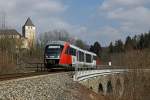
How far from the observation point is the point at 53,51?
132ft

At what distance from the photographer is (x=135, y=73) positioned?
60312 mm

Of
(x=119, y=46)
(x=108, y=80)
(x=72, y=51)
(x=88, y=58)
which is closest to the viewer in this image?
(x=72, y=51)

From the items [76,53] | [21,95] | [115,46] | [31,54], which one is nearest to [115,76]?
[76,53]

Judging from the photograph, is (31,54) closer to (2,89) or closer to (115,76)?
(115,76)

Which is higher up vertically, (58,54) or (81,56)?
(81,56)

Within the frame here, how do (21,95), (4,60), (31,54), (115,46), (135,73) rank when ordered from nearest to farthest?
(21,95), (4,60), (135,73), (31,54), (115,46)

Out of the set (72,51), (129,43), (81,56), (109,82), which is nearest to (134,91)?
(72,51)

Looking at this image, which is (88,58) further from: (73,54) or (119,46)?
(119,46)

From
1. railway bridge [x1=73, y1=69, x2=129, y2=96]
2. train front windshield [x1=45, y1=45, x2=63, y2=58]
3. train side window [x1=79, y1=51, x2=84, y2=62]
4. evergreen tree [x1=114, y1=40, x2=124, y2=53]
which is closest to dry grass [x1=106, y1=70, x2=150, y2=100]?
railway bridge [x1=73, y1=69, x2=129, y2=96]

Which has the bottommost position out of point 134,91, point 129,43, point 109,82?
point 134,91

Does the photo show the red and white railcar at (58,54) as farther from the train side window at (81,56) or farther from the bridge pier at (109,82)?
the bridge pier at (109,82)

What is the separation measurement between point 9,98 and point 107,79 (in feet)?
157

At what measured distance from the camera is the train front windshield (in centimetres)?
3984

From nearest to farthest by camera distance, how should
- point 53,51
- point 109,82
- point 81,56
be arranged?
1. point 53,51
2. point 81,56
3. point 109,82
